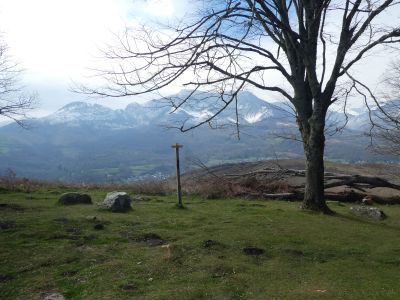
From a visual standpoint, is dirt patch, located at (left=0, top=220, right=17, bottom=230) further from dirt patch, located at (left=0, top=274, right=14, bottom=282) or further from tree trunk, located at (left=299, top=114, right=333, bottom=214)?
tree trunk, located at (left=299, top=114, right=333, bottom=214)

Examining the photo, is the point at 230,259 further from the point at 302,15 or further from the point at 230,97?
the point at 302,15

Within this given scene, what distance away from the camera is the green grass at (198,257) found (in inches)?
272

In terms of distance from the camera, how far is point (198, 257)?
8.54 meters

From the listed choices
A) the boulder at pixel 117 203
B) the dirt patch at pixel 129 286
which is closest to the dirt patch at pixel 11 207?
the boulder at pixel 117 203

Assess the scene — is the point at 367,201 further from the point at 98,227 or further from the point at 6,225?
the point at 6,225

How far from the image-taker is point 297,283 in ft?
23.8

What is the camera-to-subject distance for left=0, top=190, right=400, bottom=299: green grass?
272 inches

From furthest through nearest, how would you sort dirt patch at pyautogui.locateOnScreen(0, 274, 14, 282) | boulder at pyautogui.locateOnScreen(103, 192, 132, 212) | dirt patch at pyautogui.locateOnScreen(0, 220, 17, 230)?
boulder at pyautogui.locateOnScreen(103, 192, 132, 212) < dirt patch at pyautogui.locateOnScreen(0, 220, 17, 230) < dirt patch at pyautogui.locateOnScreen(0, 274, 14, 282)

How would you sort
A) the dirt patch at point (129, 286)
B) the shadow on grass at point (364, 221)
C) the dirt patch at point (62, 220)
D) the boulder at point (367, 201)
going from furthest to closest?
the boulder at point (367, 201) < the shadow on grass at point (364, 221) < the dirt patch at point (62, 220) < the dirt patch at point (129, 286)

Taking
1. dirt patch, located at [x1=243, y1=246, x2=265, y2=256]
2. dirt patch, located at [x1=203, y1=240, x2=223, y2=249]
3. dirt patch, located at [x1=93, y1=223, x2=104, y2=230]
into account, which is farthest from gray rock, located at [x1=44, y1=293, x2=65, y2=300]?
dirt patch, located at [x1=93, y1=223, x2=104, y2=230]

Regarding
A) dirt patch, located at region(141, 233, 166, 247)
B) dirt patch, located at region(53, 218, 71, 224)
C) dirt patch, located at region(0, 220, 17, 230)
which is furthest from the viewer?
dirt patch, located at region(53, 218, 71, 224)

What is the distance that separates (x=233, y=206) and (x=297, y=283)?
8.44 metres

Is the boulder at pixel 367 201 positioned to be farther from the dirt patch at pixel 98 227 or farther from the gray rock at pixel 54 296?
the gray rock at pixel 54 296

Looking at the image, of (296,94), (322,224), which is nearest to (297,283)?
(322,224)
